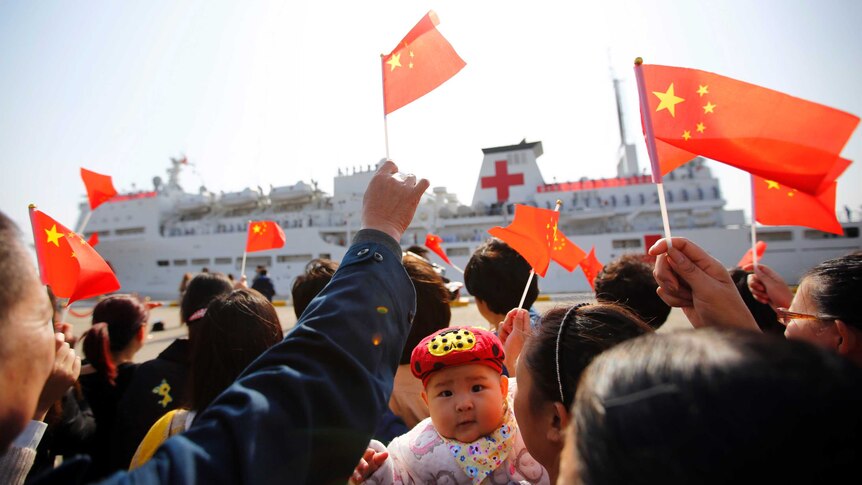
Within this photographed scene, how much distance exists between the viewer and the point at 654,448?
52cm

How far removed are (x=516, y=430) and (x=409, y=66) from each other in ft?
5.45

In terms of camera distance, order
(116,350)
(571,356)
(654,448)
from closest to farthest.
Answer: (654,448) < (571,356) < (116,350)

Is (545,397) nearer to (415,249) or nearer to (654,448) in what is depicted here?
(654,448)

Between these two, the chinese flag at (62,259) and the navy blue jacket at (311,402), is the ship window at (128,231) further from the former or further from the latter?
the navy blue jacket at (311,402)

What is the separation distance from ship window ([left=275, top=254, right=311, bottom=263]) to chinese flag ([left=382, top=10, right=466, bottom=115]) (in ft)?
64.3

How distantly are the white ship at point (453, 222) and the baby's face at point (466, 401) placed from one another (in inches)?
681

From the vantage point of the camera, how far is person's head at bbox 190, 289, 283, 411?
1.58 m

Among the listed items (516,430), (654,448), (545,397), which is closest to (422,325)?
(516,430)

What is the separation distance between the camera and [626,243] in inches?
738

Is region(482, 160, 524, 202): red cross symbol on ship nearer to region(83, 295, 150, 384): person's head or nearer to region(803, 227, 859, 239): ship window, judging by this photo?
region(803, 227, 859, 239): ship window

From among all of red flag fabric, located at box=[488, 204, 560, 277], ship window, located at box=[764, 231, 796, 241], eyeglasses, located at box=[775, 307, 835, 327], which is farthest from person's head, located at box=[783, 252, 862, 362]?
ship window, located at box=[764, 231, 796, 241]

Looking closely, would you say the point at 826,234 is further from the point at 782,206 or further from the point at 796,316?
the point at 796,316

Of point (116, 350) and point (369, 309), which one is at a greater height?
point (369, 309)

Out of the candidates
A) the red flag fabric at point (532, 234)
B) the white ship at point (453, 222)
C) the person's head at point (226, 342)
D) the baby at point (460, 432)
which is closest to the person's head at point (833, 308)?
the baby at point (460, 432)
